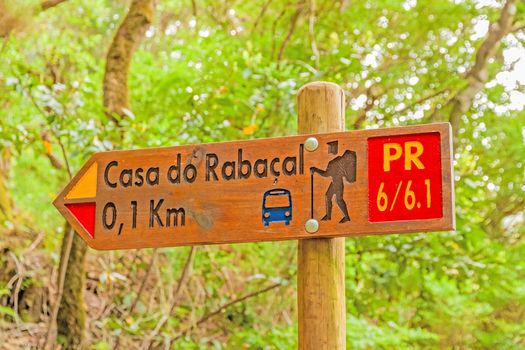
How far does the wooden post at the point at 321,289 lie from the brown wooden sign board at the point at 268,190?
9cm

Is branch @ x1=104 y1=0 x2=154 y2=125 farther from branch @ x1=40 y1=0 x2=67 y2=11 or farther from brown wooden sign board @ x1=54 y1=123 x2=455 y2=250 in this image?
brown wooden sign board @ x1=54 y1=123 x2=455 y2=250

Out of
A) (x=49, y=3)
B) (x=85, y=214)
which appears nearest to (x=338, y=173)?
(x=85, y=214)

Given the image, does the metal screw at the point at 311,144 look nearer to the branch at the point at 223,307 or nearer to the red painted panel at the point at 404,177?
the red painted panel at the point at 404,177

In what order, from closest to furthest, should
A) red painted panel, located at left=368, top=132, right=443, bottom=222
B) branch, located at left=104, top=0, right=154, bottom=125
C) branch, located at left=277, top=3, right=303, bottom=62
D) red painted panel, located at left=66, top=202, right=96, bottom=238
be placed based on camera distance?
red painted panel, located at left=368, top=132, right=443, bottom=222 → red painted panel, located at left=66, top=202, right=96, bottom=238 → branch, located at left=104, top=0, right=154, bottom=125 → branch, located at left=277, top=3, right=303, bottom=62

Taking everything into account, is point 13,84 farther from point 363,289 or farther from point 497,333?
point 497,333

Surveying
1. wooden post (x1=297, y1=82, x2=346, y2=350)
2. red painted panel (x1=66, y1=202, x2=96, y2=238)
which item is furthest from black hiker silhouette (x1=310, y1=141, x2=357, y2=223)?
red painted panel (x1=66, y1=202, x2=96, y2=238)

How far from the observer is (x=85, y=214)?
6.21ft

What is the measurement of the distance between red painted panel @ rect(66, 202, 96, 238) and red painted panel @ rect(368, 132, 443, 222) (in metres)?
0.76

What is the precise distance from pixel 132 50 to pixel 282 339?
214 cm

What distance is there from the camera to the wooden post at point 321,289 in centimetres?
171

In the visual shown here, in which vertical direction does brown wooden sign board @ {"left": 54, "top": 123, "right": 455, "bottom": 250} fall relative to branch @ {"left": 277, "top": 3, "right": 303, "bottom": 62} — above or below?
below

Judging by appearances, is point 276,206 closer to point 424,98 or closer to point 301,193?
point 301,193

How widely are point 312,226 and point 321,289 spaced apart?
0.18m

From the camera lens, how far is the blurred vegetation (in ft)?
13.3
